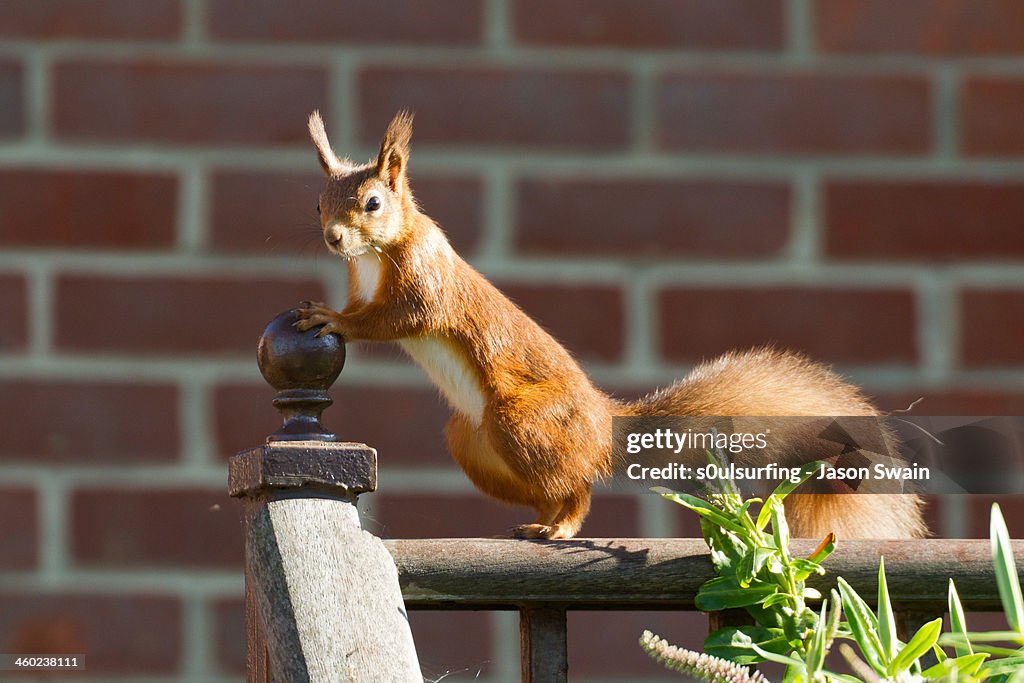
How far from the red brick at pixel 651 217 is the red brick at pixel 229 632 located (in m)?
0.59

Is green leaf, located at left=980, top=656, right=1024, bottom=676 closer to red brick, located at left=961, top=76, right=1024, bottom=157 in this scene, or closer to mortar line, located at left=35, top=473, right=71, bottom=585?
red brick, located at left=961, top=76, right=1024, bottom=157

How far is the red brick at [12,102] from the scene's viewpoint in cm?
182

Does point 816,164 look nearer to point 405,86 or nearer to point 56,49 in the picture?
point 405,86

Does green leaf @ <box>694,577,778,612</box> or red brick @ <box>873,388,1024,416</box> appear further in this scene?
red brick @ <box>873,388,1024,416</box>

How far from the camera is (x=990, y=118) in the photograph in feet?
6.16

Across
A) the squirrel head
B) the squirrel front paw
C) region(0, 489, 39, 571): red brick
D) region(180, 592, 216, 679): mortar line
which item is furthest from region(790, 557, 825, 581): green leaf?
region(0, 489, 39, 571): red brick

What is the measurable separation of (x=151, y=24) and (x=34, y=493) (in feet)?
2.03

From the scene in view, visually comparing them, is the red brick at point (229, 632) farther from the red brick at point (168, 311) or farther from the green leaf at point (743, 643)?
the green leaf at point (743, 643)

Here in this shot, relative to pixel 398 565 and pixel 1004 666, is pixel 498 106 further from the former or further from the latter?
pixel 1004 666

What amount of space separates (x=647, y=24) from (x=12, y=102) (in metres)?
0.83

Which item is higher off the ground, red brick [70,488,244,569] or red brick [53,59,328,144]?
red brick [53,59,328,144]

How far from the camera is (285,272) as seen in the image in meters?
1.83

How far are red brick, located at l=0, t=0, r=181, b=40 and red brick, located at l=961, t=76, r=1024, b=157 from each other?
104 centimetres

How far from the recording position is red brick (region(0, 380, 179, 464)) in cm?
179
